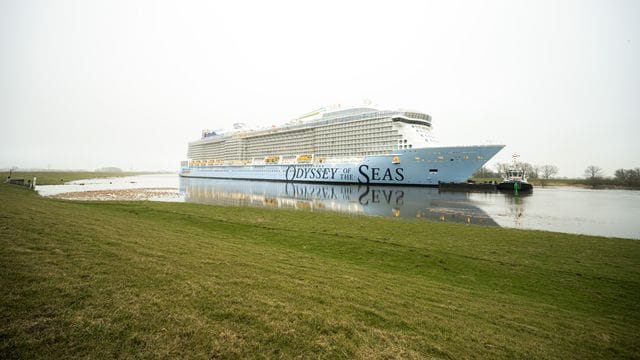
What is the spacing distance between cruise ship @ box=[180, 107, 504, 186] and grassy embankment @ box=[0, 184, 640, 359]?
3792 centimetres

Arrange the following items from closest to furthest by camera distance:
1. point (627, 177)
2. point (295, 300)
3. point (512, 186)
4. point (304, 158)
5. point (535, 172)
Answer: point (295, 300)
point (512, 186)
point (304, 158)
point (627, 177)
point (535, 172)

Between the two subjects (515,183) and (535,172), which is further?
(535,172)

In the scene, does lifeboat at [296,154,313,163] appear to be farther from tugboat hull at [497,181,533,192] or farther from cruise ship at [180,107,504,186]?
tugboat hull at [497,181,533,192]

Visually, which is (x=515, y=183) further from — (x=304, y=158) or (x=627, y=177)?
(x=627, y=177)

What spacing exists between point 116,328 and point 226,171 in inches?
3735

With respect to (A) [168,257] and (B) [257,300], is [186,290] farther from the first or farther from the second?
(A) [168,257]

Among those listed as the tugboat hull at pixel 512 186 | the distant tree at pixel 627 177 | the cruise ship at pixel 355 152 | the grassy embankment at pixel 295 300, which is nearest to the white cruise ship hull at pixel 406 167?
the cruise ship at pixel 355 152

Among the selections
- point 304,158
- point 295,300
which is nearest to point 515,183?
point 304,158

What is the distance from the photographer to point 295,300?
507cm

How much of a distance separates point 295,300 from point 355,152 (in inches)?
2107

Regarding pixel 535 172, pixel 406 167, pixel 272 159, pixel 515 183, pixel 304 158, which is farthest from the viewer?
pixel 535 172


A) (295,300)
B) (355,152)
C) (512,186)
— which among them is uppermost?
(355,152)

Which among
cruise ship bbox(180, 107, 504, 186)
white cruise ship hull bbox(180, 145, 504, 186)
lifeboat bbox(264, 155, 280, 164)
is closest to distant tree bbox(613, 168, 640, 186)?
white cruise ship hull bbox(180, 145, 504, 186)

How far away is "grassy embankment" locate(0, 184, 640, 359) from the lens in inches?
139
